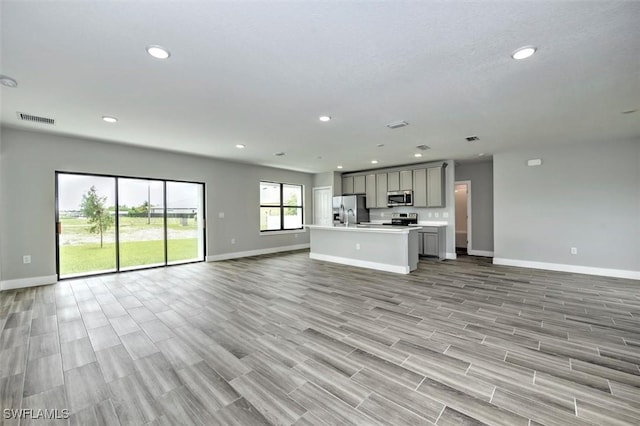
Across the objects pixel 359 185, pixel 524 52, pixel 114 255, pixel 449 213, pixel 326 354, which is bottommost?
pixel 326 354

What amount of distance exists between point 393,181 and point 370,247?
2.92m

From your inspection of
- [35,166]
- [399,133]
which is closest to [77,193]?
[35,166]

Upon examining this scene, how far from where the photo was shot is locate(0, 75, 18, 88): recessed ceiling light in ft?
8.58

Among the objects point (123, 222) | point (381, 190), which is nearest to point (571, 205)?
point (381, 190)

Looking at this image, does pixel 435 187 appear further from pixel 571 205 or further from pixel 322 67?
pixel 322 67

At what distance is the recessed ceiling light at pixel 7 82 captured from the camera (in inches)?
103

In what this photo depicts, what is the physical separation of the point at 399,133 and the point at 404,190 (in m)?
3.47

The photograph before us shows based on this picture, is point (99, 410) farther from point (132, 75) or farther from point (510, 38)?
point (510, 38)

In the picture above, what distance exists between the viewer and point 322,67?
2.44m

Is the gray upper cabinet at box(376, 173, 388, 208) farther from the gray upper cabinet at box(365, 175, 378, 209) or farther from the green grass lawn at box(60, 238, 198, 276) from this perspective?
the green grass lawn at box(60, 238, 198, 276)

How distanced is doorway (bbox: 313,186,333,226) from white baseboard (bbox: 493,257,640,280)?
5030 mm

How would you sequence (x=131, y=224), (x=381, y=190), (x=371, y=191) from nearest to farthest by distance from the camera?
(x=131, y=224) → (x=381, y=190) → (x=371, y=191)

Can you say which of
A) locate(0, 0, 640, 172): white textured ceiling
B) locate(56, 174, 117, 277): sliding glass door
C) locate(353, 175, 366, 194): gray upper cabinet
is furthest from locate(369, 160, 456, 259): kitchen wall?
locate(56, 174, 117, 277): sliding glass door
